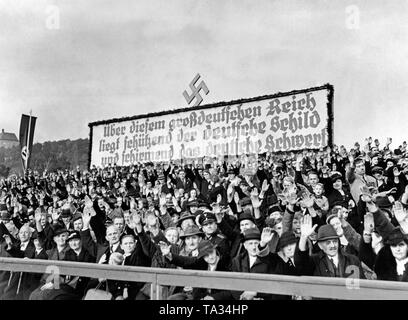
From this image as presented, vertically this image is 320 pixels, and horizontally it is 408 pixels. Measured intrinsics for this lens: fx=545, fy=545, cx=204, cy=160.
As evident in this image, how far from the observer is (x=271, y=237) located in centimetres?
552

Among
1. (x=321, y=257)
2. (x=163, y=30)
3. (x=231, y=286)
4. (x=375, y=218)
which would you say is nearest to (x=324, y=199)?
(x=375, y=218)

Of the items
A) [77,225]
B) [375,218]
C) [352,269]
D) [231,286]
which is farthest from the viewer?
[77,225]

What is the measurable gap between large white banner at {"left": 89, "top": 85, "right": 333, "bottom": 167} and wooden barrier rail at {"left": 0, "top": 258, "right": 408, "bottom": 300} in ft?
30.7

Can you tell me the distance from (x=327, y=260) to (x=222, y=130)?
10.6 metres

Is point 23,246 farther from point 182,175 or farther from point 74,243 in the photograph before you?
point 182,175

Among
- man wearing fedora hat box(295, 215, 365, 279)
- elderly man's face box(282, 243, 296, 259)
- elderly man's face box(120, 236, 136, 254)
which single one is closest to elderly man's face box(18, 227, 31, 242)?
elderly man's face box(120, 236, 136, 254)

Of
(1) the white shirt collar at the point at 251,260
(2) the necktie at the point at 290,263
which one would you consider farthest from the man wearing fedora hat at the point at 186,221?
(2) the necktie at the point at 290,263

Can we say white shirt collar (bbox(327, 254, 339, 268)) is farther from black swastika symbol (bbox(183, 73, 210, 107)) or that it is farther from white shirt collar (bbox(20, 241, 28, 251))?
black swastika symbol (bbox(183, 73, 210, 107))

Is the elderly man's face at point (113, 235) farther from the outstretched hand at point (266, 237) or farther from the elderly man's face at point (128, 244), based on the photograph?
the outstretched hand at point (266, 237)

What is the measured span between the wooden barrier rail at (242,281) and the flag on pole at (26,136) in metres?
14.3

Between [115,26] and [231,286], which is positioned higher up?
[115,26]

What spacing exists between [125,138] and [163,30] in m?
3.70

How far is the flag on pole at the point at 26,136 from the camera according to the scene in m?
17.9
